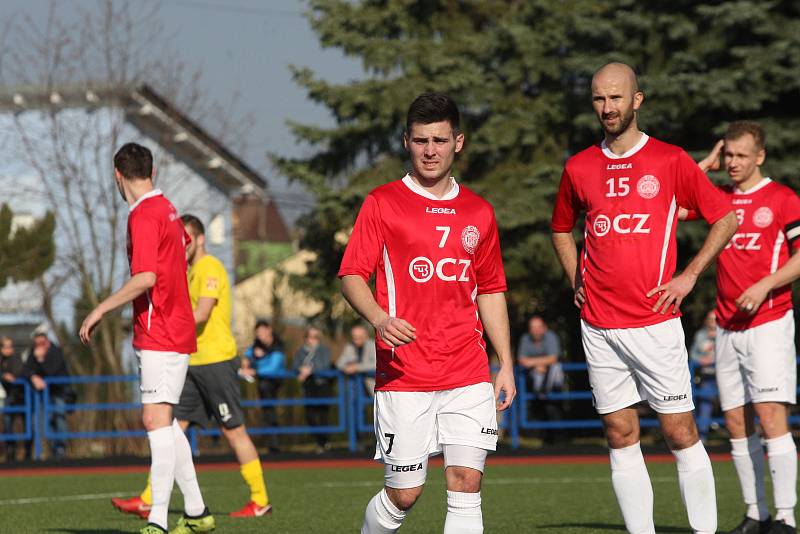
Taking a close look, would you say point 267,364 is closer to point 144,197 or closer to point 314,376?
point 314,376

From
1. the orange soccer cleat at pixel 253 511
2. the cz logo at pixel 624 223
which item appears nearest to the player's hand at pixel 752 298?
the cz logo at pixel 624 223

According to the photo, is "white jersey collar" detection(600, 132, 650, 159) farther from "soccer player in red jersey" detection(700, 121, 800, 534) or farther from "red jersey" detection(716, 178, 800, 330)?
"red jersey" detection(716, 178, 800, 330)

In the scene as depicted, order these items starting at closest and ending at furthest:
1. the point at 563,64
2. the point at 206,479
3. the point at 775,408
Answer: the point at 775,408 < the point at 206,479 < the point at 563,64

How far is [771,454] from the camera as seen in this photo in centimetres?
857

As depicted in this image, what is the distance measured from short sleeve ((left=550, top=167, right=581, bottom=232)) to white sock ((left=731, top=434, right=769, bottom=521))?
2.12 m

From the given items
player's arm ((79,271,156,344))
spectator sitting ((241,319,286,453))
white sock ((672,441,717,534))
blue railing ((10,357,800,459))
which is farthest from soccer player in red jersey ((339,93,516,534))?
spectator sitting ((241,319,286,453))

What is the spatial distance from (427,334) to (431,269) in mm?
294

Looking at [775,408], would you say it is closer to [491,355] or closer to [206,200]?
[491,355]

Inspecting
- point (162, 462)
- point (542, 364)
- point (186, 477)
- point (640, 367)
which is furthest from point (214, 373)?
point (542, 364)

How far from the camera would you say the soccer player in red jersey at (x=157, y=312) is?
8383 millimetres

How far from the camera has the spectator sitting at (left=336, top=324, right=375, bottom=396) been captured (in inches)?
834

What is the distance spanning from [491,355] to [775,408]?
16.7 metres

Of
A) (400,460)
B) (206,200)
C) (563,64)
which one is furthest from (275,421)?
(400,460)

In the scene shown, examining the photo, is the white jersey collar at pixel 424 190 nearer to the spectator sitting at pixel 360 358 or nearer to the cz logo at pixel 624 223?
the cz logo at pixel 624 223
